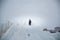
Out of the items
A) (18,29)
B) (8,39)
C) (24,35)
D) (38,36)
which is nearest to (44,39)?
(38,36)

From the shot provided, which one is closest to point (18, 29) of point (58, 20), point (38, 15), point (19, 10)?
point (19, 10)

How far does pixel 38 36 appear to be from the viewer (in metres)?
1.76

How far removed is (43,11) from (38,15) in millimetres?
144

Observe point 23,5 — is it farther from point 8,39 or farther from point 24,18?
point 8,39

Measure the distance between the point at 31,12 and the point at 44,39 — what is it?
0.64 meters

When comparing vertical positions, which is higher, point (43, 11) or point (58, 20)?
point (43, 11)

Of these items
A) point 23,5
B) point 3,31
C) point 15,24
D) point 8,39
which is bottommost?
point 8,39

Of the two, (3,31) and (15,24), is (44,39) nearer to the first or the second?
(15,24)

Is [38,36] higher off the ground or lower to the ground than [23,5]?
lower

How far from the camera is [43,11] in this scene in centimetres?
189

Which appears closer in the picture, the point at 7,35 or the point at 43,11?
the point at 7,35

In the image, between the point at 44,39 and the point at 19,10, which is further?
the point at 19,10

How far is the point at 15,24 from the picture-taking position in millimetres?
1836

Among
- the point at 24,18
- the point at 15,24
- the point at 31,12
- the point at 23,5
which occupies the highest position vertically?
the point at 23,5
